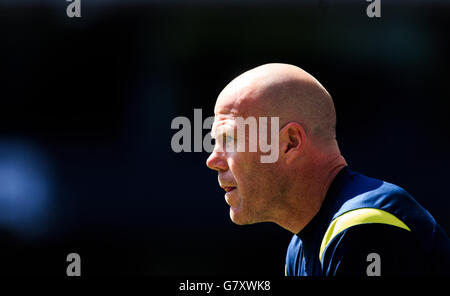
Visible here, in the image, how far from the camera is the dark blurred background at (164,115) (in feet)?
16.3

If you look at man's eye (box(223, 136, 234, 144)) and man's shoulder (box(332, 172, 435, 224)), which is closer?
man's shoulder (box(332, 172, 435, 224))

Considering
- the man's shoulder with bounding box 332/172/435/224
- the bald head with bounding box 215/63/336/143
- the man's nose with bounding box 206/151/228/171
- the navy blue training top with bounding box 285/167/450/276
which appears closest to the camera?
the navy blue training top with bounding box 285/167/450/276

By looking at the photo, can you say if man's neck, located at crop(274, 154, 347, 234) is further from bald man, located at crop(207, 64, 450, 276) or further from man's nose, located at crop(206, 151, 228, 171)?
man's nose, located at crop(206, 151, 228, 171)

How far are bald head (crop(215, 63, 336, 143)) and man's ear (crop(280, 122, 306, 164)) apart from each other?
2 cm

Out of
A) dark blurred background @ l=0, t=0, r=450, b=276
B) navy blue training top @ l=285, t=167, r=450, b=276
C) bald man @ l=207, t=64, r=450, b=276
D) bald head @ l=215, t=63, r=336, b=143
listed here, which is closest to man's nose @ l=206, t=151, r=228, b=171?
bald man @ l=207, t=64, r=450, b=276

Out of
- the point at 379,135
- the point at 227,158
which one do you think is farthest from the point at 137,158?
the point at 227,158

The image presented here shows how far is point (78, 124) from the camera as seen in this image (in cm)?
527

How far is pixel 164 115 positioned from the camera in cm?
509

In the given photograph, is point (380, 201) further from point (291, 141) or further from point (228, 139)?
point (228, 139)

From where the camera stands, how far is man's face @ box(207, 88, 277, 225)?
2.24 meters

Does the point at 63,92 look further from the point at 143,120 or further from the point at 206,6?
the point at 206,6

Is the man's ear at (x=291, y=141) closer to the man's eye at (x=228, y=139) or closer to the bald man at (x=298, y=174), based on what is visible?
the bald man at (x=298, y=174)

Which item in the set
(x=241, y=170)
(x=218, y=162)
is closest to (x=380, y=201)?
(x=241, y=170)

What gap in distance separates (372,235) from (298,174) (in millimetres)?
431
